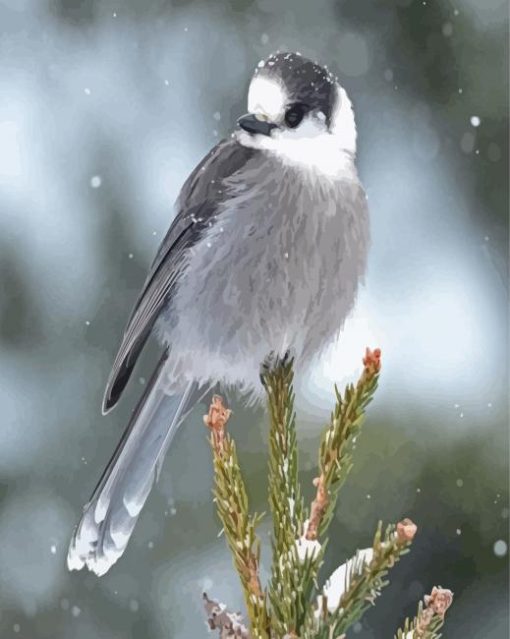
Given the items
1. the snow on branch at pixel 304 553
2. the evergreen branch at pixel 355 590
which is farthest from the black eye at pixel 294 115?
the evergreen branch at pixel 355 590

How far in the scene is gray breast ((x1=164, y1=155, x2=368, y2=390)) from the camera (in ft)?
6.42

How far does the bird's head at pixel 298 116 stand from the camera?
6.00 feet

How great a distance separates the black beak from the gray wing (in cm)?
21

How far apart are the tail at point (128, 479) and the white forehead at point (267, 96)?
50 centimetres

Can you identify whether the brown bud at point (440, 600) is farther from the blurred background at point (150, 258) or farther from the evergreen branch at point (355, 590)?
the blurred background at point (150, 258)

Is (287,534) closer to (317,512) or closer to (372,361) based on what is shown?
A: (317,512)

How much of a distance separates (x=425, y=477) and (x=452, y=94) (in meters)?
1.30

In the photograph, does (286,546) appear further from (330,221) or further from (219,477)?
(330,221)

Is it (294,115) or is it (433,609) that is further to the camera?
(294,115)

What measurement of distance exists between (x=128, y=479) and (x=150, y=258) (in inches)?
85.0

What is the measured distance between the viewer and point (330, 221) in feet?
6.42

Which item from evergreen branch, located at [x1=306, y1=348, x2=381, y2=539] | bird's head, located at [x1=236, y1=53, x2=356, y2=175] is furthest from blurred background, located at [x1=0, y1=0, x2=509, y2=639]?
evergreen branch, located at [x1=306, y1=348, x2=381, y2=539]

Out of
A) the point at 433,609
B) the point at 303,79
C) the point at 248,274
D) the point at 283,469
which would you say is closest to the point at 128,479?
the point at 248,274

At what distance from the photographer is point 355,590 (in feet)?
4.29
